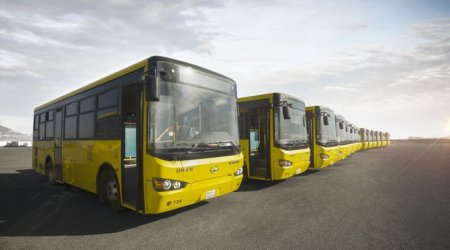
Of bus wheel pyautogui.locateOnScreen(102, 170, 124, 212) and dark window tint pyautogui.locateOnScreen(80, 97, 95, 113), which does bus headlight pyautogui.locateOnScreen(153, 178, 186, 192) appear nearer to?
bus wheel pyautogui.locateOnScreen(102, 170, 124, 212)

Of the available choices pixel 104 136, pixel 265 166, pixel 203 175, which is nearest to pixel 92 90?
pixel 104 136

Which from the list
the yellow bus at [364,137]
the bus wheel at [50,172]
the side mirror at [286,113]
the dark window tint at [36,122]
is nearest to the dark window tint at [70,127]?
the bus wheel at [50,172]

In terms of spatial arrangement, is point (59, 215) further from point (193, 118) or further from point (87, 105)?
point (193, 118)

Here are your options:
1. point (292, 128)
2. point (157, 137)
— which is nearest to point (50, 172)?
point (157, 137)

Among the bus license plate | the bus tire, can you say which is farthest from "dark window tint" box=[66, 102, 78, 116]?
the bus license plate

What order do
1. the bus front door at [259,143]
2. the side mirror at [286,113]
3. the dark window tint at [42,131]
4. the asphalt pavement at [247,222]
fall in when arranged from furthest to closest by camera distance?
1. the dark window tint at [42,131]
2. the bus front door at [259,143]
3. the side mirror at [286,113]
4. the asphalt pavement at [247,222]

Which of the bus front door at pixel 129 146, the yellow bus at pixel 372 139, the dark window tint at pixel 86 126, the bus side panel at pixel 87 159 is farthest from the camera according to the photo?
the yellow bus at pixel 372 139

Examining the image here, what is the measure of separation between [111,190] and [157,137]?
2.16 meters

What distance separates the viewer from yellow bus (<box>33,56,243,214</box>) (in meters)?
4.43

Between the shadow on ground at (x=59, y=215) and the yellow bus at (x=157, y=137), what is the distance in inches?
14.4

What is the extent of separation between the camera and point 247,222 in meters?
5.01

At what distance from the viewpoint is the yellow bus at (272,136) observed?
8141 millimetres

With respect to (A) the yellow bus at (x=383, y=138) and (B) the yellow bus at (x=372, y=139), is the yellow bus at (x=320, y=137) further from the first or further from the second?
(A) the yellow bus at (x=383, y=138)

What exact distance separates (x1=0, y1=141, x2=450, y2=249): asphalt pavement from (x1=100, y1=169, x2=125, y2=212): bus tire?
201mm
